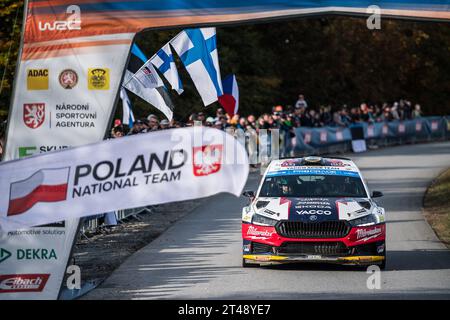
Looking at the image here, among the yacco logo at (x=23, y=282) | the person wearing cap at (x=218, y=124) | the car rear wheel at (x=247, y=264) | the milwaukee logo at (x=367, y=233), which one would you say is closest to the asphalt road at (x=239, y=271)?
the car rear wheel at (x=247, y=264)

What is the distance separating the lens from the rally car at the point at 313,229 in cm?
1553

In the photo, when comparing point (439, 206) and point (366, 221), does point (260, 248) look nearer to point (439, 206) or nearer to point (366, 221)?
point (366, 221)

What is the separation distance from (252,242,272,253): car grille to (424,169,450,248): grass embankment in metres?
4.40

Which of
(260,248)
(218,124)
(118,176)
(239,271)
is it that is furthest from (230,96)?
(118,176)

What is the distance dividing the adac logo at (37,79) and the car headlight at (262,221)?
4801 mm

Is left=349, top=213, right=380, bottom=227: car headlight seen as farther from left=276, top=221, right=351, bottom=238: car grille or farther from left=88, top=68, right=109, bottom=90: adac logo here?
left=88, top=68, right=109, bottom=90: adac logo

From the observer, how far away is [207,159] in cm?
1063

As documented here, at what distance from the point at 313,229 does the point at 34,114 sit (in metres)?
5.06

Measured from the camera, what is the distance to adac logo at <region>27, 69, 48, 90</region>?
12008 mm

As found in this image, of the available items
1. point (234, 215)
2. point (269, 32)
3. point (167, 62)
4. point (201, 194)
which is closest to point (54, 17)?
point (201, 194)

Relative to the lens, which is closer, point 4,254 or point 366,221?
point 4,254

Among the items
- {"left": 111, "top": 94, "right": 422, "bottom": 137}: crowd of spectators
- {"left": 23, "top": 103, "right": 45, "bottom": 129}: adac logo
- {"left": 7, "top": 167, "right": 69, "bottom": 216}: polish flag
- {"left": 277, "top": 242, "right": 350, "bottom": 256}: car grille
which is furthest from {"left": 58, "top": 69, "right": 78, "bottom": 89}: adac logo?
{"left": 111, "top": 94, "right": 422, "bottom": 137}: crowd of spectators

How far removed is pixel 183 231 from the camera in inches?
816
